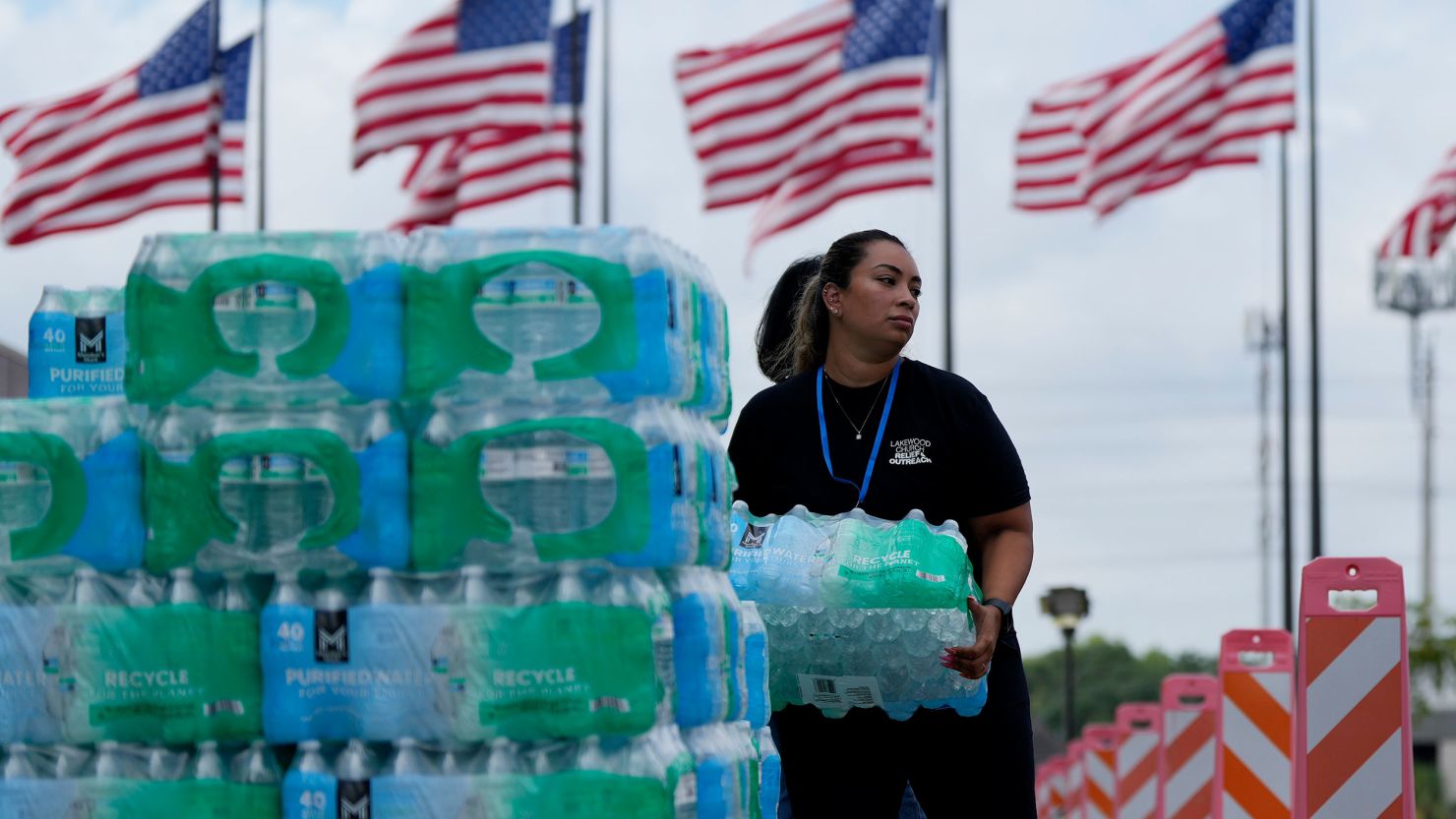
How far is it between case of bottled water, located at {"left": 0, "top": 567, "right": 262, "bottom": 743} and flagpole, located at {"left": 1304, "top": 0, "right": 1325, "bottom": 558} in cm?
2224

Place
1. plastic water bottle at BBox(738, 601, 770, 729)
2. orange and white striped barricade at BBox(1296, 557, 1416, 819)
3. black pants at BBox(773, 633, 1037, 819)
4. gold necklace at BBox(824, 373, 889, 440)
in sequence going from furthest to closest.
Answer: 1. orange and white striped barricade at BBox(1296, 557, 1416, 819)
2. gold necklace at BBox(824, 373, 889, 440)
3. black pants at BBox(773, 633, 1037, 819)
4. plastic water bottle at BBox(738, 601, 770, 729)

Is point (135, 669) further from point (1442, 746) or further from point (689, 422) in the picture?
point (1442, 746)

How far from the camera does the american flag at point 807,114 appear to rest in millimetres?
23828

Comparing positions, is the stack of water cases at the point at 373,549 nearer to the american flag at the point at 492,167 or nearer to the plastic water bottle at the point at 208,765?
the plastic water bottle at the point at 208,765

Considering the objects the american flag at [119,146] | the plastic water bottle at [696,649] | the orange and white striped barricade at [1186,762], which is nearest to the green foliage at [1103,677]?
the american flag at [119,146]

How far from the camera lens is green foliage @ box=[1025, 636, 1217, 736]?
145 meters

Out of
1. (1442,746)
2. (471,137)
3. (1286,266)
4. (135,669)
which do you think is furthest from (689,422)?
(1442,746)

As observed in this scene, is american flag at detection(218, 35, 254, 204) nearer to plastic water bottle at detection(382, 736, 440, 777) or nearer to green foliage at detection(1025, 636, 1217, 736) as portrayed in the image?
Result: plastic water bottle at detection(382, 736, 440, 777)

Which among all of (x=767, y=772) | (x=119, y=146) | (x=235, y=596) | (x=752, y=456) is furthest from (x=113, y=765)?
(x=119, y=146)

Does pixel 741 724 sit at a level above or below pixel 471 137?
below

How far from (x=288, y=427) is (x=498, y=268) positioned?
0.64m

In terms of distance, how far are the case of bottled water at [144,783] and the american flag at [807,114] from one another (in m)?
18.3

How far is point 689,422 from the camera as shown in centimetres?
595

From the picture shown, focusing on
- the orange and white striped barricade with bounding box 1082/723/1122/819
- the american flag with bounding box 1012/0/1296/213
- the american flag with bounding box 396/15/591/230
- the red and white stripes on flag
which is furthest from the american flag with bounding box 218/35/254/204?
the orange and white striped barricade with bounding box 1082/723/1122/819
